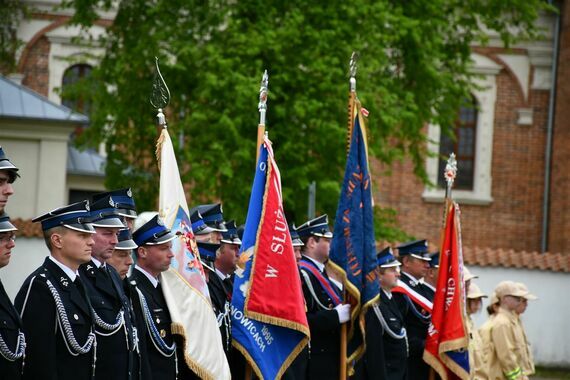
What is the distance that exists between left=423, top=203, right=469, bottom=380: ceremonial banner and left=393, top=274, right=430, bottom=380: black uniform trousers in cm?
19

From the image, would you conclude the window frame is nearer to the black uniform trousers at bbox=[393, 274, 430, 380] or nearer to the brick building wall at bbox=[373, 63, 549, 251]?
the brick building wall at bbox=[373, 63, 549, 251]

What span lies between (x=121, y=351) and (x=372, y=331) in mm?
3354

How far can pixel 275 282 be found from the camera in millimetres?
9109

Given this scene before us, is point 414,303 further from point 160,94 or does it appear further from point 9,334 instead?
point 9,334

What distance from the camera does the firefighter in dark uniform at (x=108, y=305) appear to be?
7254 millimetres

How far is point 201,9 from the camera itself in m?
20.7

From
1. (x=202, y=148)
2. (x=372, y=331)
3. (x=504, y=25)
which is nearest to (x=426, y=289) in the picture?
(x=372, y=331)

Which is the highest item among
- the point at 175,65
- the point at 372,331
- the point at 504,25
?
the point at 504,25

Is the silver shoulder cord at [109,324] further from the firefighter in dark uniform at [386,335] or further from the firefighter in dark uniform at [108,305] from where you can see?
the firefighter in dark uniform at [386,335]

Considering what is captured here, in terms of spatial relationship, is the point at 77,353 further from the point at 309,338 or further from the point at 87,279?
the point at 309,338

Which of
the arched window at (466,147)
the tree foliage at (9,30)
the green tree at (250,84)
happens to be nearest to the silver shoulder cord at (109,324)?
the green tree at (250,84)

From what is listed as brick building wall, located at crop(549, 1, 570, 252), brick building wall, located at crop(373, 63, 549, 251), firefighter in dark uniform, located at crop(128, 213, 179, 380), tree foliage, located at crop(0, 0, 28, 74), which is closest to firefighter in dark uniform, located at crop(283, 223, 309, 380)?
firefighter in dark uniform, located at crop(128, 213, 179, 380)

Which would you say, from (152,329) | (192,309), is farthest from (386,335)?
(152,329)

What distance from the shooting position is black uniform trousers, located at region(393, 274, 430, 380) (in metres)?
11.5
